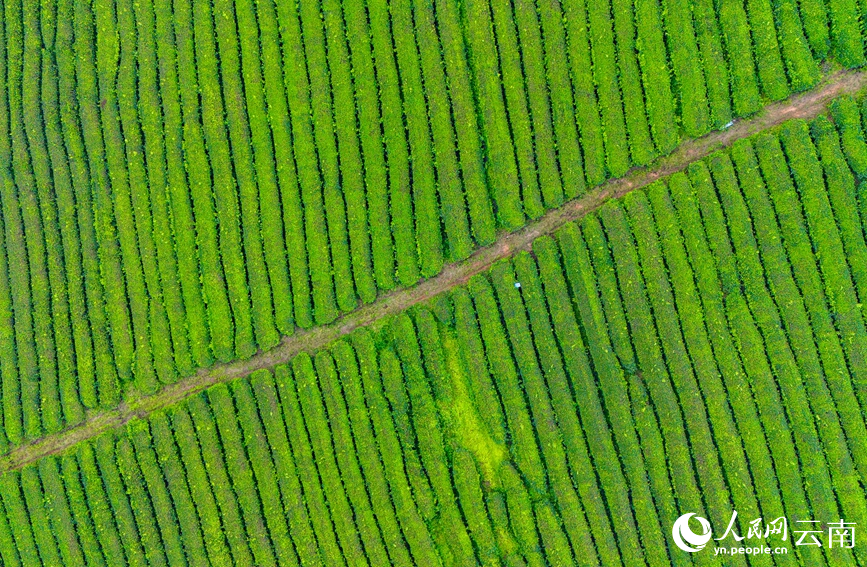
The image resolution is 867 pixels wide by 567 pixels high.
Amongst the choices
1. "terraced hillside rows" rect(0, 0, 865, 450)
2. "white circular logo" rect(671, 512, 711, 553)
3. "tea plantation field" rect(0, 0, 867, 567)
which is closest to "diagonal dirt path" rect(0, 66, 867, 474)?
"tea plantation field" rect(0, 0, 867, 567)

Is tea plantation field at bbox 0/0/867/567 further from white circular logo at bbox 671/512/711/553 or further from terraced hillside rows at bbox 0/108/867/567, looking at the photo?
white circular logo at bbox 671/512/711/553

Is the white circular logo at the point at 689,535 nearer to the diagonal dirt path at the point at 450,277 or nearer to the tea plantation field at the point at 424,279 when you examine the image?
the tea plantation field at the point at 424,279

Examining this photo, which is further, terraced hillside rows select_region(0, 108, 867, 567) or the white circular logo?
the white circular logo

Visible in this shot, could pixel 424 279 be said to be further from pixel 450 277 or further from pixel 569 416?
pixel 569 416

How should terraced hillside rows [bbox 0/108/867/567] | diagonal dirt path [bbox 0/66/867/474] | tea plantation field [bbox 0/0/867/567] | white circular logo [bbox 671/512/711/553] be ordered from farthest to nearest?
diagonal dirt path [bbox 0/66/867/474], white circular logo [bbox 671/512/711/553], tea plantation field [bbox 0/0/867/567], terraced hillside rows [bbox 0/108/867/567]

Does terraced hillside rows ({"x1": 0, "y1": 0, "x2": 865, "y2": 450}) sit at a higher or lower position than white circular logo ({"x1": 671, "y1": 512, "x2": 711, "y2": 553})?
higher

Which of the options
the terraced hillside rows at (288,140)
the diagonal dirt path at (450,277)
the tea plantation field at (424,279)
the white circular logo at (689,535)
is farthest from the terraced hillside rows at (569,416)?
the terraced hillside rows at (288,140)

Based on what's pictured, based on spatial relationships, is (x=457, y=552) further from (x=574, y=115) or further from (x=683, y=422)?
(x=574, y=115)

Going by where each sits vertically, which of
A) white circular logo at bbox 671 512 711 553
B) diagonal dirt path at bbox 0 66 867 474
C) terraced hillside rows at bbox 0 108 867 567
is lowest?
white circular logo at bbox 671 512 711 553
